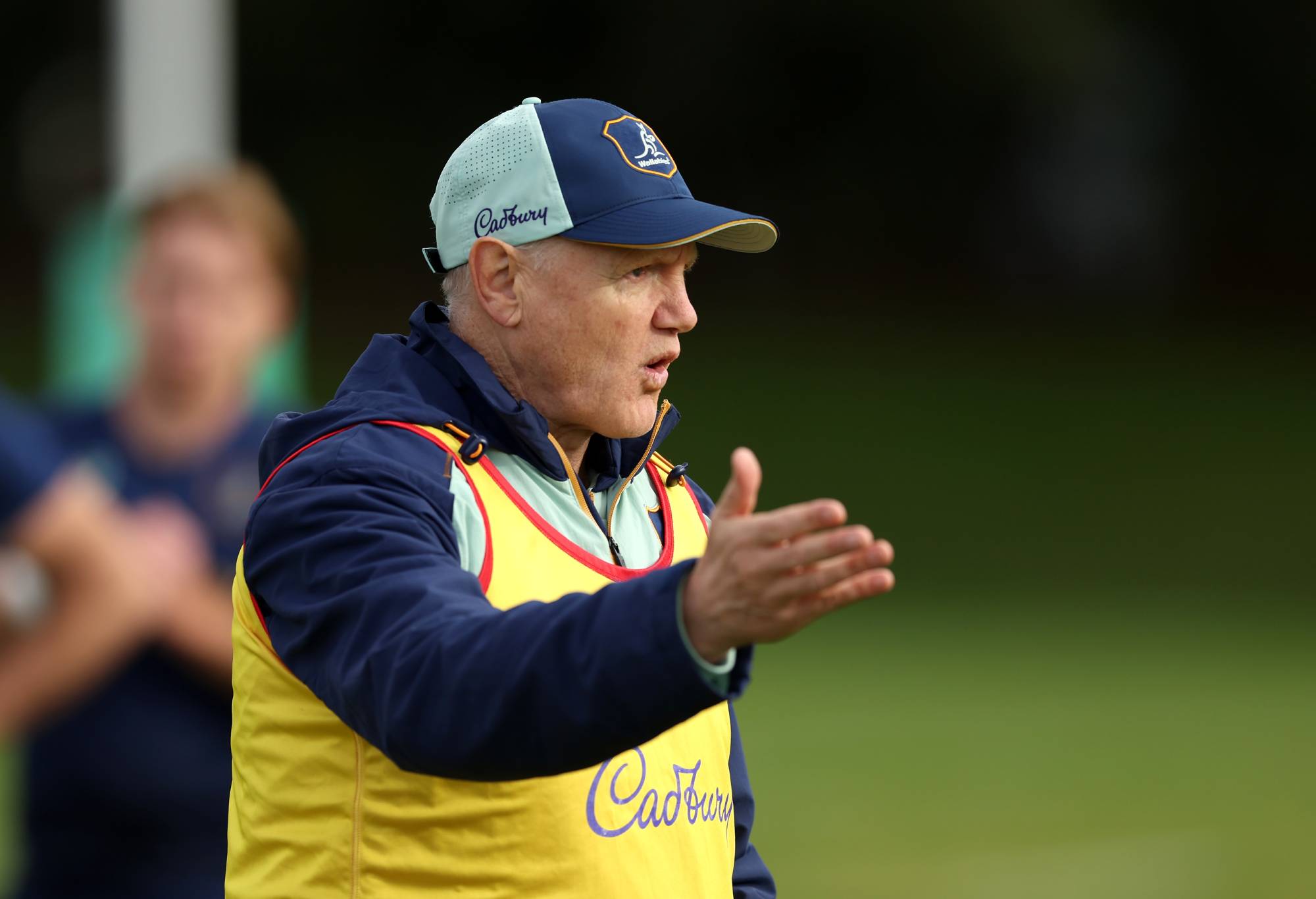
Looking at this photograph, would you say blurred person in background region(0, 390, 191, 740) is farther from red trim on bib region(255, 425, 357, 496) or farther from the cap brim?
the cap brim

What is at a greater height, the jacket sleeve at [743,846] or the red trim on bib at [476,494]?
the red trim on bib at [476,494]

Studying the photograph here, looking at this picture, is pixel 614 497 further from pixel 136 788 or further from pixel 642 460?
pixel 136 788

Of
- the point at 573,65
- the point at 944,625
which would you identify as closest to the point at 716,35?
the point at 573,65

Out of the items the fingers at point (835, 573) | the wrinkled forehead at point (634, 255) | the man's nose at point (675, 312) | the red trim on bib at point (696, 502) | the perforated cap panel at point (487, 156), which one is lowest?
the red trim on bib at point (696, 502)

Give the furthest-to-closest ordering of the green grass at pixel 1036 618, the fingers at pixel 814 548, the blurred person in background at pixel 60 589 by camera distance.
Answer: the green grass at pixel 1036 618 → the blurred person in background at pixel 60 589 → the fingers at pixel 814 548

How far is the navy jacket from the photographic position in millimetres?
2061

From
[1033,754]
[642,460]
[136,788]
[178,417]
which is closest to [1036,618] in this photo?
[1033,754]

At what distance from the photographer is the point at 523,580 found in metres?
2.58

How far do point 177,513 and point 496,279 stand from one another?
218cm

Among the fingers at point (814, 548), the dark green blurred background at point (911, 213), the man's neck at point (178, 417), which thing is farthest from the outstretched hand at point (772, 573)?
the dark green blurred background at point (911, 213)

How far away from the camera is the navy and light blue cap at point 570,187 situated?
2758 millimetres

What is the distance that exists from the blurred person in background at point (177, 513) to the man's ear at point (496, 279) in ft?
6.04

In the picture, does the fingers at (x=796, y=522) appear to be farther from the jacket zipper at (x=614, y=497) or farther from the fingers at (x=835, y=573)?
the jacket zipper at (x=614, y=497)

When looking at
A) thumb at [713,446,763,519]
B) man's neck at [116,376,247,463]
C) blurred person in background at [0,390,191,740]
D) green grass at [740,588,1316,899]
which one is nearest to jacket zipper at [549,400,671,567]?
thumb at [713,446,763,519]
